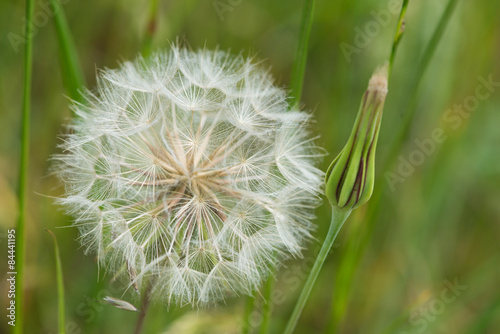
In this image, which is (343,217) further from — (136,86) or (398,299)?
(398,299)

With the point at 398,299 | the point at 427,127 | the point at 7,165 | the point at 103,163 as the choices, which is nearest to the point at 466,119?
the point at 427,127

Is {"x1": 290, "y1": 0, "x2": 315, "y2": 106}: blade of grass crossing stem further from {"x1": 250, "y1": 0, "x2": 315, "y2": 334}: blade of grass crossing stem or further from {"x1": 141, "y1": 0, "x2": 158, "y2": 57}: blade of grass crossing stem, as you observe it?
{"x1": 141, "y1": 0, "x2": 158, "y2": 57}: blade of grass crossing stem

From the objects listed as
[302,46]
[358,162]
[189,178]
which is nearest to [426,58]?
[302,46]

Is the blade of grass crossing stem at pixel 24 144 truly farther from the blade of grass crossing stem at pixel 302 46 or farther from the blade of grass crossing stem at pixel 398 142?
the blade of grass crossing stem at pixel 398 142

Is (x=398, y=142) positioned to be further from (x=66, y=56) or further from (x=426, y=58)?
(x=66, y=56)

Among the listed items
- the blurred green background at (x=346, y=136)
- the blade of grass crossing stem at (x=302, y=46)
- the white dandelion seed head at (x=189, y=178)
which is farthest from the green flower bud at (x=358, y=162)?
the blurred green background at (x=346, y=136)

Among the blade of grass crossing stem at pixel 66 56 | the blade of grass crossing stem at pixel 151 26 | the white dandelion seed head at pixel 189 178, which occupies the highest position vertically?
the blade of grass crossing stem at pixel 151 26
